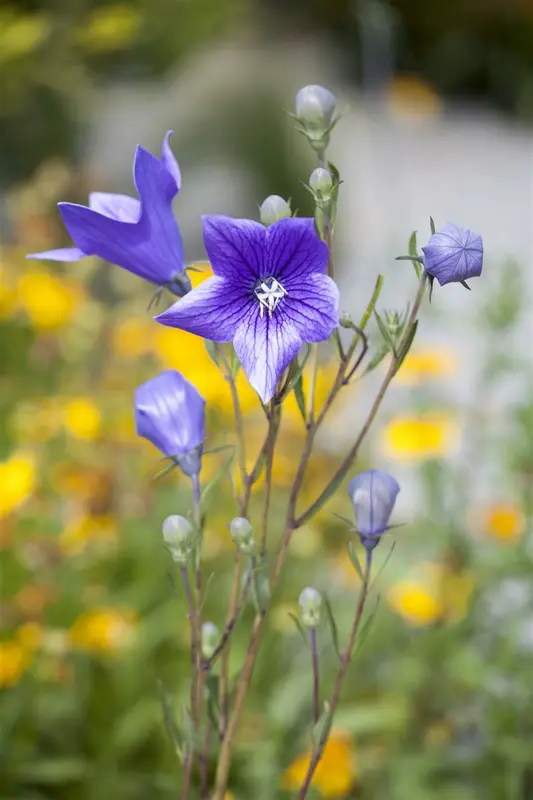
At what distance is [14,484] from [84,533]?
0.16 m

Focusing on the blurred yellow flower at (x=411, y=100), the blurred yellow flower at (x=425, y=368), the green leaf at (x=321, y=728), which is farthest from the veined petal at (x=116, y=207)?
the blurred yellow flower at (x=411, y=100)

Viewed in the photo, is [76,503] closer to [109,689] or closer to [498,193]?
Answer: [109,689]

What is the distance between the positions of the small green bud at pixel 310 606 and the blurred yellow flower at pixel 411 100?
16.1 feet

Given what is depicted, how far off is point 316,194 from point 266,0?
5.43m

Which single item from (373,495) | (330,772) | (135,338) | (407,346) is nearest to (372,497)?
(373,495)

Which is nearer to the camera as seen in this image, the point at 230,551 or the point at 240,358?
the point at 240,358

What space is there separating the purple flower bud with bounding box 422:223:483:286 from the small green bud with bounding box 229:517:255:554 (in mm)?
177

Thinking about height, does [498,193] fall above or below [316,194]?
above

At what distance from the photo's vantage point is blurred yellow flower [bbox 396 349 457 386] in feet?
4.52

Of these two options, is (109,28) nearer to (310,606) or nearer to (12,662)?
(12,662)

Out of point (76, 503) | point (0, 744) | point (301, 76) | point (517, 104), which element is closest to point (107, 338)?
point (76, 503)

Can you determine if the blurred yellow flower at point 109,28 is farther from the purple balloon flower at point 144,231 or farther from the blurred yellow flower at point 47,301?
the purple balloon flower at point 144,231

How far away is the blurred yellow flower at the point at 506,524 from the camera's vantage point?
1.23 m

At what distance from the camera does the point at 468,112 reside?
18.3 feet
